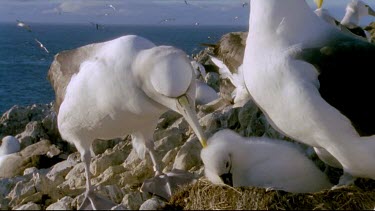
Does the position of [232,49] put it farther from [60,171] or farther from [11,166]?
[11,166]

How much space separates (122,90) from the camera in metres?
5.79

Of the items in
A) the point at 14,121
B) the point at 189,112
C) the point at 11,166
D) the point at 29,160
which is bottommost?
the point at 14,121

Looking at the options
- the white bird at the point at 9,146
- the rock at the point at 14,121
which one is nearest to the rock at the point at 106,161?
the white bird at the point at 9,146

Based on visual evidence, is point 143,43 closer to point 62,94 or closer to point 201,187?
point 62,94

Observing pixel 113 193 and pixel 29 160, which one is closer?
pixel 113 193

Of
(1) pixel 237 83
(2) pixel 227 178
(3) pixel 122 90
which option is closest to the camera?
(2) pixel 227 178

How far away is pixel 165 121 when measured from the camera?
27.3 feet

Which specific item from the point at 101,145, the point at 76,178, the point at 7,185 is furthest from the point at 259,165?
the point at 101,145

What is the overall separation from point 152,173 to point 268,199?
84.2 inches

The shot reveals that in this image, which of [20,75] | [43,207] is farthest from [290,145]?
[20,75]

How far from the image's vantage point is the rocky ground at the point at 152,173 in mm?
4941

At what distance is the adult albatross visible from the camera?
4930mm

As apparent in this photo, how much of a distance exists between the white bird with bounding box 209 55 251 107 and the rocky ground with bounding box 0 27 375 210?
15 centimetres

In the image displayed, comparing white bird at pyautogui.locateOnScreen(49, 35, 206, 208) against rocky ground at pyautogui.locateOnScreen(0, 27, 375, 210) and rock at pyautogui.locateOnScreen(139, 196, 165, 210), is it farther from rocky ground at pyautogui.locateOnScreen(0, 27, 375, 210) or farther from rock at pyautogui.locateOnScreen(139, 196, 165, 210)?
rock at pyautogui.locateOnScreen(139, 196, 165, 210)
